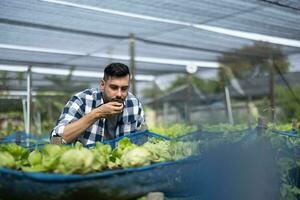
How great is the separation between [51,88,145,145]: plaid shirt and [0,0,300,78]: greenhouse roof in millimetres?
1985

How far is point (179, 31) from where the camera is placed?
677 cm

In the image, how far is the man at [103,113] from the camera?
2783 mm

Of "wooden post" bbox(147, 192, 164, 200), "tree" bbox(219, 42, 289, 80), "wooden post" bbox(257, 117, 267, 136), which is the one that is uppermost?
"tree" bbox(219, 42, 289, 80)

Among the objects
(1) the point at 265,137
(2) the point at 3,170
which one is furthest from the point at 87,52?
(2) the point at 3,170

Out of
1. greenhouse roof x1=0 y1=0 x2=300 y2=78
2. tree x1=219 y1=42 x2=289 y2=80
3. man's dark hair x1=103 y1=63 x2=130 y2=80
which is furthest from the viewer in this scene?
tree x1=219 y1=42 x2=289 y2=80

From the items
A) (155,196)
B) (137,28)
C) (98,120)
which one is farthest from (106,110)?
(137,28)

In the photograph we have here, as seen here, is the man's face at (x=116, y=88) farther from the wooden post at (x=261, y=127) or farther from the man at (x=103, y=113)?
the wooden post at (x=261, y=127)

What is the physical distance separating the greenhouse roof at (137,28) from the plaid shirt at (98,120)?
198 centimetres

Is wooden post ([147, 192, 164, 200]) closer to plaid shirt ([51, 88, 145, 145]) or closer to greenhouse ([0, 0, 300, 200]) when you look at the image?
greenhouse ([0, 0, 300, 200])

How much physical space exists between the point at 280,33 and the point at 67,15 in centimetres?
381

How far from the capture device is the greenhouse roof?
5141mm

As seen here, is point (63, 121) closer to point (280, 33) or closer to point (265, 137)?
point (265, 137)

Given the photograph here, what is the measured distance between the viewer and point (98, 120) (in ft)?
10.5

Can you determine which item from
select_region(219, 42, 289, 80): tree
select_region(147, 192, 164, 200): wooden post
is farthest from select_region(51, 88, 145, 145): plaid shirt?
select_region(219, 42, 289, 80): tree
